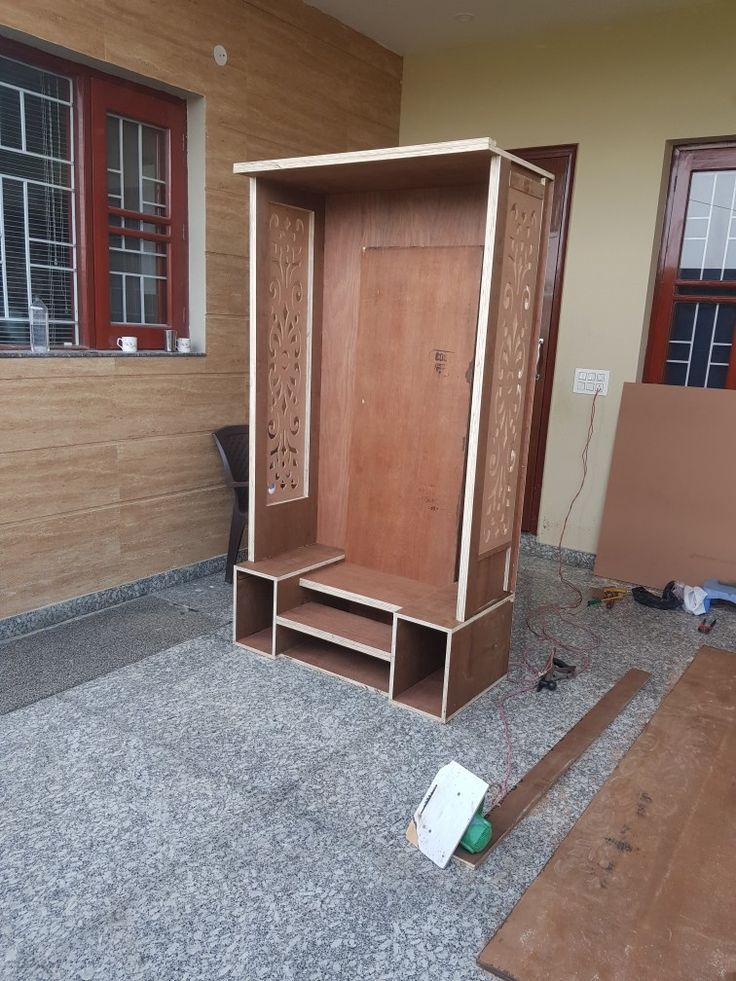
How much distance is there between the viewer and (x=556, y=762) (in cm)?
263

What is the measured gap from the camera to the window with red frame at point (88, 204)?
3.32 metres

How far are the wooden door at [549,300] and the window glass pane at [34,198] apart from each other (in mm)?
2753

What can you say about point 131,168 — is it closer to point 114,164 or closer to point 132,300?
point 114,164

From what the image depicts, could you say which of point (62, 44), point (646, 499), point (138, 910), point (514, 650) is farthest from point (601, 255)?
point (138, 910)

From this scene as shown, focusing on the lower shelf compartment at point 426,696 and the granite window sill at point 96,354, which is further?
the granite window sill at point 96,354

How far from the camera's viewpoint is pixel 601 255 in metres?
4.66

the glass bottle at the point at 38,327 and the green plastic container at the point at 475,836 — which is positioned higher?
the glass bottle at the point at 38,327

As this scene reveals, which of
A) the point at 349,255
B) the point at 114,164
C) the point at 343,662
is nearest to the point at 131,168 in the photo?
the point at 114,164

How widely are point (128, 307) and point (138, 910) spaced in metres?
2.88

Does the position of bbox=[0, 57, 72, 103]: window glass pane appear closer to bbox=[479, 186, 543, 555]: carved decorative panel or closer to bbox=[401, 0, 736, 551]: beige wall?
bbox=[479, 186, 543, 555]: carved decorative panel

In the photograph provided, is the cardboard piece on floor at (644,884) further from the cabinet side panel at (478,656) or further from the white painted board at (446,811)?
the cabinet side panel at (478,656)

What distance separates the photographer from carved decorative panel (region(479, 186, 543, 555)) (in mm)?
2789

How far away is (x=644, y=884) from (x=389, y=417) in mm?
2229

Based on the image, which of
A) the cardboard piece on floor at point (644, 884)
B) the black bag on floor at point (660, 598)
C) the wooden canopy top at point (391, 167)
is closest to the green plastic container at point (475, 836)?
the cardboard piece on floor at point (644, 884)
